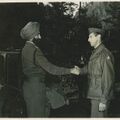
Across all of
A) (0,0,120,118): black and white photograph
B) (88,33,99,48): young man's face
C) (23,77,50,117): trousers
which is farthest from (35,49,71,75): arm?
(88,33,99,48): young man's face

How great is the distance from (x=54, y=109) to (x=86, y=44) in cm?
58

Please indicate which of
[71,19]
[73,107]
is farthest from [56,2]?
[73,107]

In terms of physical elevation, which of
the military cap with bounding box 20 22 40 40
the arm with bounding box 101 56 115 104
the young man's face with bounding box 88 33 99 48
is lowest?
the arm with bounding box 101 56 115 104

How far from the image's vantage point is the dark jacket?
2.80 metres

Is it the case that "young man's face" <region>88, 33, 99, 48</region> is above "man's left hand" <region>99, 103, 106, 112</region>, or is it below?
above

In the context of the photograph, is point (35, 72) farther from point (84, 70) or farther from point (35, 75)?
point (84, 70)

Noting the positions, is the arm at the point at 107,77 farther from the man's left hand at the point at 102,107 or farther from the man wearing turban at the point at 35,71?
the man wearing turban at the point at 35,71

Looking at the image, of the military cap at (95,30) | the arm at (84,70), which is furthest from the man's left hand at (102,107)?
the military cap at (95,30)

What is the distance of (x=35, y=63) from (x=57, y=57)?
187 millimetres

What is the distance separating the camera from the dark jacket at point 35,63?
280cm

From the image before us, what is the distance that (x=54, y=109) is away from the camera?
110 inches

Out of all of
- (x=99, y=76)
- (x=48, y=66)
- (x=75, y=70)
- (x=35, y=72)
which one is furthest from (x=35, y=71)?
(x=99, y=76)

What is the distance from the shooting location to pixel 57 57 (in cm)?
279

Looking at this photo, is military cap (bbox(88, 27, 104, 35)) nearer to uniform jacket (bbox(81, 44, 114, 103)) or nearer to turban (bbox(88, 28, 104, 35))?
turban (bbox(88, 28, 104, 35))
